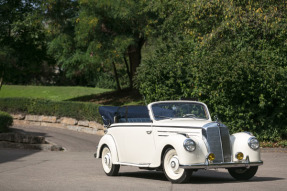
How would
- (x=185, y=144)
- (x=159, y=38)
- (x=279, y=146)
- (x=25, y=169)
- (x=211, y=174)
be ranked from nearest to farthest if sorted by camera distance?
(x=185, y=144) → (x=211, y=174) → (x=25, y=169) → (x=279, y=146) → (x=159, y=38)

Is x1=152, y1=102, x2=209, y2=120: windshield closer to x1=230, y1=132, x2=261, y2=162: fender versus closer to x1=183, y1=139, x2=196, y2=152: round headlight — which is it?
x1=230, y1=132, x2=261, y2=162: fender

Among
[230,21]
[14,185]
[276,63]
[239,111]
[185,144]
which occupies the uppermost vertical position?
[230,21]

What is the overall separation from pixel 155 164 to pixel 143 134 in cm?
86

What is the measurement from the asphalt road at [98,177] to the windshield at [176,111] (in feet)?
4.65

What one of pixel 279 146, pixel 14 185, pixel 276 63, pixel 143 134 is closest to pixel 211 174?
pixel 143 134

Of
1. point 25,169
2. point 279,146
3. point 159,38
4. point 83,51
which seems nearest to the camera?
point 25,169

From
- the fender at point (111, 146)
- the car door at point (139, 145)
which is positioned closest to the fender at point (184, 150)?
the car door at point (139, 145)

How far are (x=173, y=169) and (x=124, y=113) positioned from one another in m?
3.01

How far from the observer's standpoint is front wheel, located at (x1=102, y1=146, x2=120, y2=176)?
12.4 m

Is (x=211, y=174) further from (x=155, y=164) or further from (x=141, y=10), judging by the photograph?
(x=141, y=10)

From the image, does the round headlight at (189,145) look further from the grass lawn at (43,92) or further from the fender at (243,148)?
the grass lawn at (43,92)

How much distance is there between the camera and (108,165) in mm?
12539

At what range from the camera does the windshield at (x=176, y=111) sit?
11.6 m

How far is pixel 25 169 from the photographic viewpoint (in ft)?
46.7
